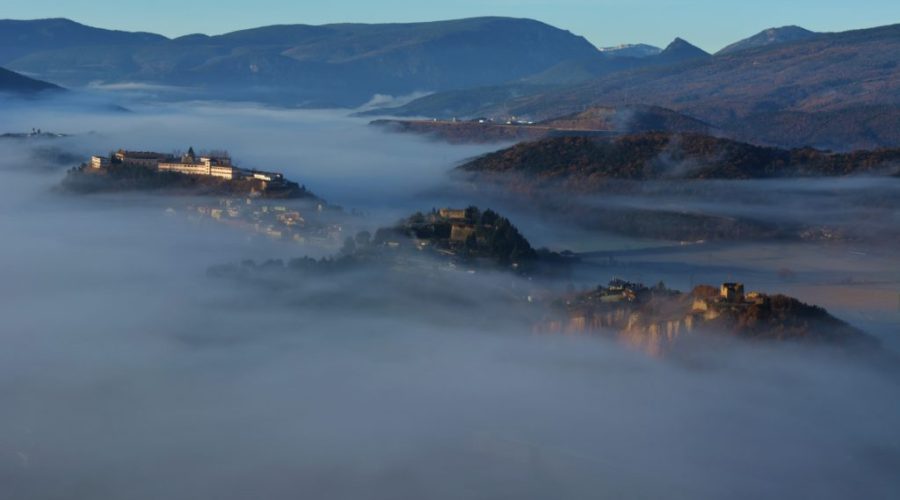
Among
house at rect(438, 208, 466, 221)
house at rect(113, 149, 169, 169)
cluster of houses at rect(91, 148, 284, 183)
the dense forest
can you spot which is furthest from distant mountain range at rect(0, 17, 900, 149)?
house at rect(438, 208, 466, 221)

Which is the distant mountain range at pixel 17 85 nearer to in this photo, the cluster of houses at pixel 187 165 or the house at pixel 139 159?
the house at pixel 139 159

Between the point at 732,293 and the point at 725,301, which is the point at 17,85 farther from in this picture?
the point at 725,301

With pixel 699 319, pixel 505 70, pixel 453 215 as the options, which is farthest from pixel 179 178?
pixel 505 70

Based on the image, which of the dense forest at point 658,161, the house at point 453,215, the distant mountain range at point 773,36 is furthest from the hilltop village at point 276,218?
the distant mountain range at point 773,36

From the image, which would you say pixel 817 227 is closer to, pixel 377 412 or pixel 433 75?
pixel 377 412

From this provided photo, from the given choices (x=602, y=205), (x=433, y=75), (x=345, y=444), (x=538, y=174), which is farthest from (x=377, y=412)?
(x=433, y=75)

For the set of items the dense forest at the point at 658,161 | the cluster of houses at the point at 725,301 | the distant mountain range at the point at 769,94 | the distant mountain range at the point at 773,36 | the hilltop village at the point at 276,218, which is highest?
the distant mountain range at the point at 773,36
